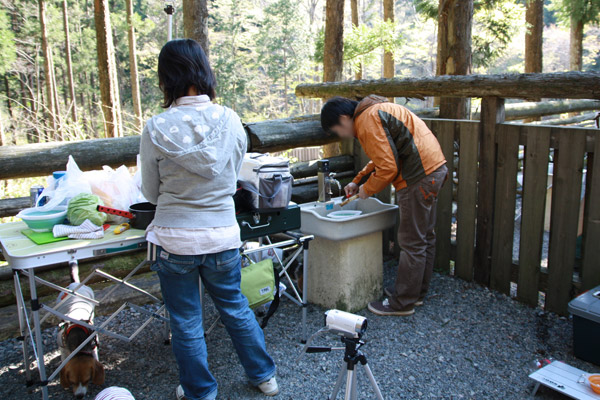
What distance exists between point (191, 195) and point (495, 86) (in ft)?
8.96

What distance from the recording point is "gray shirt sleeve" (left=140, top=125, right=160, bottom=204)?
2.36 m

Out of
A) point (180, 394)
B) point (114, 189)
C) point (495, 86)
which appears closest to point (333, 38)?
point (495, 86)

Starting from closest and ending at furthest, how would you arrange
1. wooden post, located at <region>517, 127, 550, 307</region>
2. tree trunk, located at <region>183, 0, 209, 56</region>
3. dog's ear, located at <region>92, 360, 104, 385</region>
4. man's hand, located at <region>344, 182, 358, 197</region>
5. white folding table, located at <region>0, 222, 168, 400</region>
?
white folding table, located at <region>0, 222, 168, 400</region> → dog's ear, located at <region>92, 360, 104, 385</region> → wooden post, located at <region>517, 127, 550, 307</region> → man's hand, located at <region>344, 182, 358, 197</region> → tree trunk, located at <region>183, 0, 209, 56</region>

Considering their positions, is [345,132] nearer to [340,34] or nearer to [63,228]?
[63,228]

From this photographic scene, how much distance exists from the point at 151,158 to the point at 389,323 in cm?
233

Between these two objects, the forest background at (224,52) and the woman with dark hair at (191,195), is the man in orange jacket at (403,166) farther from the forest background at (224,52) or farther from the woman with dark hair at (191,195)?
the forest background at (224,52)

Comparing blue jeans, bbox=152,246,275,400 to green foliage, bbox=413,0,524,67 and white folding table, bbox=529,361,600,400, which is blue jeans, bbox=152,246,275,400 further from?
green foliage, bbox=413,0,524,67

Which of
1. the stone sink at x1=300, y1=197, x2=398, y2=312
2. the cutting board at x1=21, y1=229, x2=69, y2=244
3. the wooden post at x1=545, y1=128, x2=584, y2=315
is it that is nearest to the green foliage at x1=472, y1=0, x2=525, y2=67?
the wooden post at x1=545, y1=128, x2=584, y2=315

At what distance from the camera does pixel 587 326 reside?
3.06 m

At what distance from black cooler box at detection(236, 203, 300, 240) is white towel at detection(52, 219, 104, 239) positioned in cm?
83

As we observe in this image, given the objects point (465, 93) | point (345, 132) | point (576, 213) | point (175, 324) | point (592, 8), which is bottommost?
point (175, 324)

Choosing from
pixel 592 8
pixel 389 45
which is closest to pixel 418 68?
pixel 389 45

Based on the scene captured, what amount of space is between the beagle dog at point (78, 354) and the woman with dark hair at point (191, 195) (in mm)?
684

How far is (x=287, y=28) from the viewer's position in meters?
37.6
